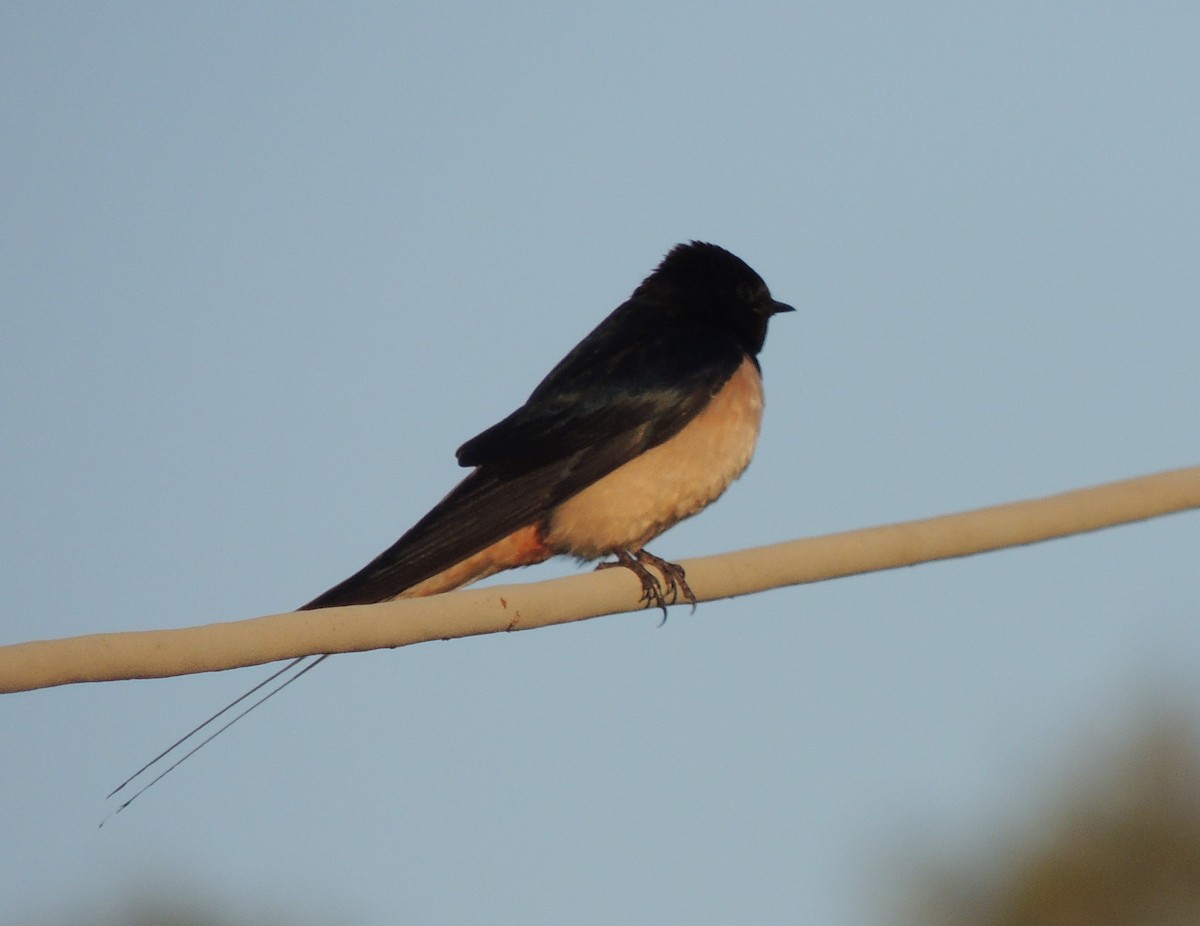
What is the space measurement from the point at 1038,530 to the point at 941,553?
0.18m

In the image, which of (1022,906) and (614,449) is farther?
(1022,906)

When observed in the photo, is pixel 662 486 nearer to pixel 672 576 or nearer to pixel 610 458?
pixel 610 458

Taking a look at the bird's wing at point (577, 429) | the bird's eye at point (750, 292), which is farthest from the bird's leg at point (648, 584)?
the bird's eye at point (750, 292)

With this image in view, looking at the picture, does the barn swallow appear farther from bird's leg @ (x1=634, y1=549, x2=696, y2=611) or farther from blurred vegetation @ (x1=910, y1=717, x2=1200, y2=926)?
blurred vegetation @ (x1=910, y1=717, x2=1200, y2=926)

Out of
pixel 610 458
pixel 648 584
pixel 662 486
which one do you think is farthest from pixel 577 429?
pixel 648 584

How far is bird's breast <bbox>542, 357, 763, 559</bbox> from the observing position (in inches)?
232

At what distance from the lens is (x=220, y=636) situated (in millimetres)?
2873

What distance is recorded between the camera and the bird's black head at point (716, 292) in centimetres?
716

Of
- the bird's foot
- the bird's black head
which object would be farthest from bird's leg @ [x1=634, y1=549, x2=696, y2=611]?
the bird's black head

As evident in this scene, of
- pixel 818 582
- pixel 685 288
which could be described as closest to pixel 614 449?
pixel 685 288

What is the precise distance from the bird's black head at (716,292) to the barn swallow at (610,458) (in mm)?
456

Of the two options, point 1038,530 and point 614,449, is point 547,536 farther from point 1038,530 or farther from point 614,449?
point 1038,530

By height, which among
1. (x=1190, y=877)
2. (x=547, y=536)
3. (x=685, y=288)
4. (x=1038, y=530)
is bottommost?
(x=1190, y=877)

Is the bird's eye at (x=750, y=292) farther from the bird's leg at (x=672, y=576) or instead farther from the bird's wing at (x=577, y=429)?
the bird's leg at (x=672, y=576)
